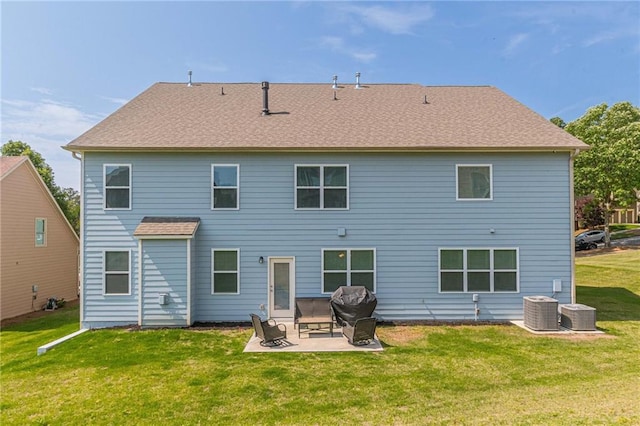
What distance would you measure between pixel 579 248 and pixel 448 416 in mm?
26948

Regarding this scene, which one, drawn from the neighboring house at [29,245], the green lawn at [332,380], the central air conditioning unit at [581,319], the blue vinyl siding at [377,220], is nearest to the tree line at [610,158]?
the blue vinyl siding at [377,220]

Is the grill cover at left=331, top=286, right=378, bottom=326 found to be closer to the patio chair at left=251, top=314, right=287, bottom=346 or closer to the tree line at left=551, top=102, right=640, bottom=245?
the patio chair at left=251, top=314, right=287, bottom=346

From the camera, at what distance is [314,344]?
7996 mm

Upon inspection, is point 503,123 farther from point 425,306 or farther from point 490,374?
point 490,374

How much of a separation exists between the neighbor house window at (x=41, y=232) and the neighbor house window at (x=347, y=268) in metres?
13.6

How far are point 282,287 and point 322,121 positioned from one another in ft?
18.4

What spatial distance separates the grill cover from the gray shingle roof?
4.20 metres

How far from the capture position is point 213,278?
9844mm

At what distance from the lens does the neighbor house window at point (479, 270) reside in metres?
9.91

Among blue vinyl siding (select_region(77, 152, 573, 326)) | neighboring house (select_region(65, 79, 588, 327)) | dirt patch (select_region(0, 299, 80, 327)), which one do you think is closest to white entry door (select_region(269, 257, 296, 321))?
neighboring house (select_region(65, 79, 588, 327))

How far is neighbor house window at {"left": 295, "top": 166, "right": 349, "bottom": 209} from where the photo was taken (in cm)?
1002

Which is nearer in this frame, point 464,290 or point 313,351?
point 313,351

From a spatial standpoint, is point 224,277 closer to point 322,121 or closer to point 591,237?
point 322,121

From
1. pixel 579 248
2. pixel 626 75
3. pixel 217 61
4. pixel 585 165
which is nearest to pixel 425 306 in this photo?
pixel 217 61
